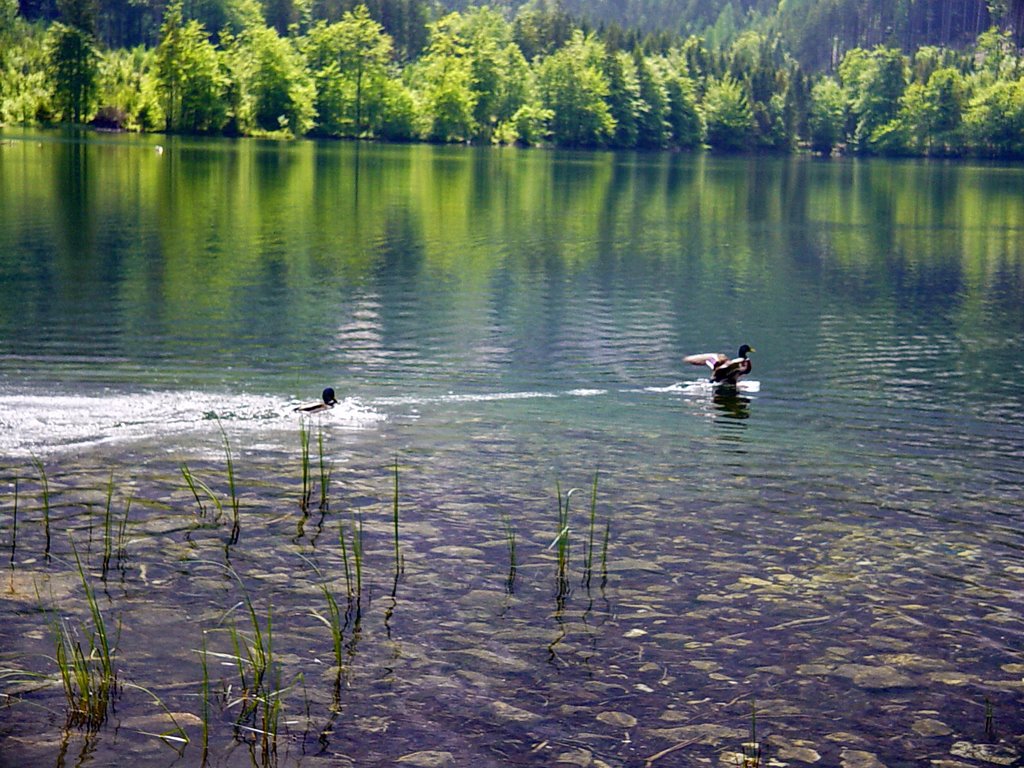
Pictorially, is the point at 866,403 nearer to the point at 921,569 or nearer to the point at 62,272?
the point at 921,569

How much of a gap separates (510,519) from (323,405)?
5735mm

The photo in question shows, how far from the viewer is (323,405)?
19.4 metres

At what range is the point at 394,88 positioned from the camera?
597 ft

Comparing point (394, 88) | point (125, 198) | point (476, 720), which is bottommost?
point (476, 720)

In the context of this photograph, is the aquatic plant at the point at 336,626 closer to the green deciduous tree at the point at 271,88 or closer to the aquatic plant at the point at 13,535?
the aquatic plant at the point at 13,535

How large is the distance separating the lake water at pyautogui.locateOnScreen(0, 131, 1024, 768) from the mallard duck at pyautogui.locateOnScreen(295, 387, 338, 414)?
343 millimetres


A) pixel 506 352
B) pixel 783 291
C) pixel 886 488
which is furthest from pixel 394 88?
pixel 886 488

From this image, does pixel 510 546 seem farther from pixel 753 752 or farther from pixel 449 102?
pixel 449 102

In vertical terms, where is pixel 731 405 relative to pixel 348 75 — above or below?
below

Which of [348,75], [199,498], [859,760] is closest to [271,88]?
[348,75]

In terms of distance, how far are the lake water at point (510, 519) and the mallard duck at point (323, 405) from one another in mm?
343

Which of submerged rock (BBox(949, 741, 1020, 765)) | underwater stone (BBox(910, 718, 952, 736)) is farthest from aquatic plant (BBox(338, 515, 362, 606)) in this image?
submerged rock (BBox(949, 741, 1020, 765))

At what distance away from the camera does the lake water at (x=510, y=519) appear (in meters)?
9.73

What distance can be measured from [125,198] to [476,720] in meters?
58.8
